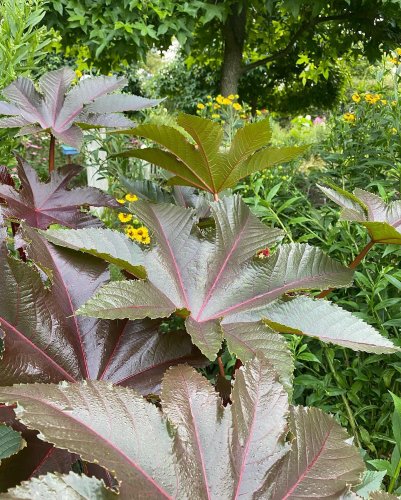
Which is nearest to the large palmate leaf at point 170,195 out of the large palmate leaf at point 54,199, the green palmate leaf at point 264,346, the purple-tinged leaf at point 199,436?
the large palmate leaf at point 54,199

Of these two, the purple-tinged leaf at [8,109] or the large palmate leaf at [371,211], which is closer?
the large palmate leaf at [371,211]

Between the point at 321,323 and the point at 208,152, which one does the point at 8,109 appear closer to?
the point at 208,152

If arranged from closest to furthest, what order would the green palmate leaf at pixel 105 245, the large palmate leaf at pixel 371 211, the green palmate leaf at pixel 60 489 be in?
the green palmate leaf at pixel 60 489
the green palmate leaf at pixel 105 245
the large palmate leaf at pixel 371 211

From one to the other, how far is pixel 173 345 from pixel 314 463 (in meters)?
0.24

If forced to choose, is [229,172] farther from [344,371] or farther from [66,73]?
[344,371]

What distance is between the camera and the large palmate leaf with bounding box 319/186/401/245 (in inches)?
26.6

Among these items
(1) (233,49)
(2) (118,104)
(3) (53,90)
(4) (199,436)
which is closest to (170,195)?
(2) (118,104)

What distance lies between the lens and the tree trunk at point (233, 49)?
17.0 ft

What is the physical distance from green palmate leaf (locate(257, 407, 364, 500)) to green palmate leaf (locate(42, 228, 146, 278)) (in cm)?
25

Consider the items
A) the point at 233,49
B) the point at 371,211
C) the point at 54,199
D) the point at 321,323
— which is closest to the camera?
the point at 321,323

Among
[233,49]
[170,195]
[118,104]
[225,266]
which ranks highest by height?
[233,49]

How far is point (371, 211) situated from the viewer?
28.6 inches

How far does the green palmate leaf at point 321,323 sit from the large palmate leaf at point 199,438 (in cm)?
13

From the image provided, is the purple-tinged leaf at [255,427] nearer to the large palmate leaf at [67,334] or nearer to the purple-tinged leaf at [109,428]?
the purple-tinged leaf at [109,428]
